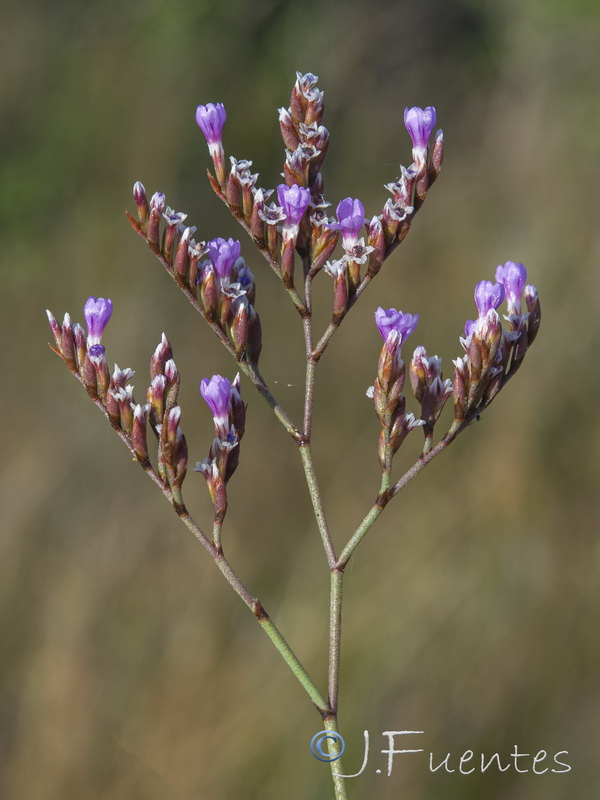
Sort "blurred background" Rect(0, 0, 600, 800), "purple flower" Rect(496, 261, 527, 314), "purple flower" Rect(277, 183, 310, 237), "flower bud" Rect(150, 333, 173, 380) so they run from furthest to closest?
"blurred background" Rect(0, 0, 600, 800)
"purple flower" Rect(496, 261, 527, 314)
"flower bud" Rect(150, 333, 173, 380)
"purple flower" Rect(277, 183, 310, 237)

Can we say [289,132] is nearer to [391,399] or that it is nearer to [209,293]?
[209,293]

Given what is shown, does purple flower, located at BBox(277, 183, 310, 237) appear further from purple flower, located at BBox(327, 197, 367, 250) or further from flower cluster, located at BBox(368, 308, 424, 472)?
flower cluster, located at BBox(368, 308, 424, 472)

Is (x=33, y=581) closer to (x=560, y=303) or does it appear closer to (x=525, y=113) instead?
(x=560, y=303)

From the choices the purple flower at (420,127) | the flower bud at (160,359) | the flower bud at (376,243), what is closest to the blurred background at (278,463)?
the flower bud at (160,359)

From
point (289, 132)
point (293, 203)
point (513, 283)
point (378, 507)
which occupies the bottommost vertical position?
point (378, 507)

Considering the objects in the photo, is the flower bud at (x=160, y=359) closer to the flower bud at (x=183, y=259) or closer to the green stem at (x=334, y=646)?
the flower bud at (x=183, y=259)

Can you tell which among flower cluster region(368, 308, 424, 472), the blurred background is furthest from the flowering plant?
the blurred background

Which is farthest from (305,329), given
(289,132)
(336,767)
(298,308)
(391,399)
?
(336,767)

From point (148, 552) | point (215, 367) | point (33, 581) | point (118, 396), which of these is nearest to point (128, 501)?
point (148, 552)
